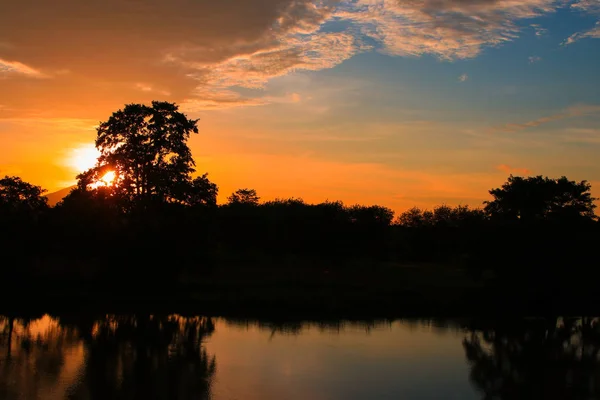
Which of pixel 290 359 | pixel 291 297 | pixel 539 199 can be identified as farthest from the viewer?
pixel 539 199

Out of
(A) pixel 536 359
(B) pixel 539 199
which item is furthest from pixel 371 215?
(A) pixel 536 359

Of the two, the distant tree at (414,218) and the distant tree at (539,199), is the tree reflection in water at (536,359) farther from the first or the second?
the distant tree at (414,218)

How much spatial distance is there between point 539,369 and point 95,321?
22.8m

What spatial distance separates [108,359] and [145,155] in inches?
1257

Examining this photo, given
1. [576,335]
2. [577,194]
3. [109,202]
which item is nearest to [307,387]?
[576,335]

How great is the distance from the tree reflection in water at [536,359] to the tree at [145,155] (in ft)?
97.5

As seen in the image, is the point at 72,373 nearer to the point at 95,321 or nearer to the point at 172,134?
the point at 95,321

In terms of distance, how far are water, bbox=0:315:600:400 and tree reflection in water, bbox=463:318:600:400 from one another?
0.05 meters

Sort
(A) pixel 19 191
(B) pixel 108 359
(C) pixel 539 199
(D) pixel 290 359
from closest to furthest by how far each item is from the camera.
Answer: (B) pixel 108 359 < (D) pixel 290 359 < (C) pixel 539 199 < (A) pixel 19 191

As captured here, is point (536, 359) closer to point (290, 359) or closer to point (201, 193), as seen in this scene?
point (290, 359)

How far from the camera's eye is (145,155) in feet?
178

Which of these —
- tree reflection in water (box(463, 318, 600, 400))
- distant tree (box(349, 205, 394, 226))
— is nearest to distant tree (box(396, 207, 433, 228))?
distant tree (box(349, 205, 394, 226))

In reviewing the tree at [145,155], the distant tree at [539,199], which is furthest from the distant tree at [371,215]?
the tree at [145,155]

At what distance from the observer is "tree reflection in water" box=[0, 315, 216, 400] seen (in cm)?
1950
